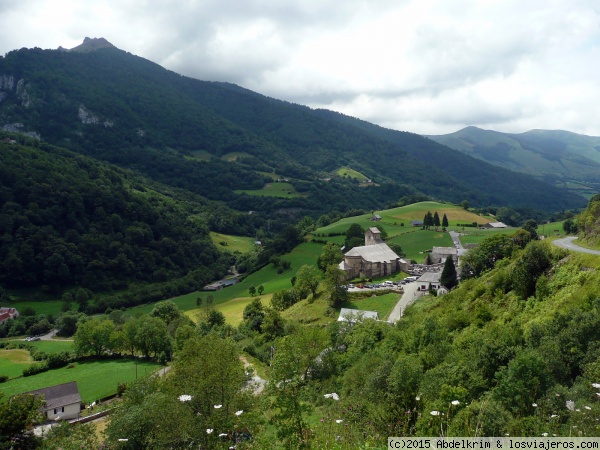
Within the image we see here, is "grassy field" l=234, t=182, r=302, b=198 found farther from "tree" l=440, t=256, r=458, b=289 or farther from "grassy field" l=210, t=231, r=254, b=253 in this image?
"tree" l=440, t=256, r=458, b=289

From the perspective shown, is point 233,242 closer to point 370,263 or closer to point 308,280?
point 370,263

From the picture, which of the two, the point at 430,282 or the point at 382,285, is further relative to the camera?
the point at 382,285

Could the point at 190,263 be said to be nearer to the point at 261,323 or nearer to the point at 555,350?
the point at 261,323

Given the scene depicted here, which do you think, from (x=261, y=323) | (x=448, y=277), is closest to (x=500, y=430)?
(x=448, y=277)

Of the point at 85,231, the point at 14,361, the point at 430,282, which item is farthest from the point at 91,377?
the point at 85,231

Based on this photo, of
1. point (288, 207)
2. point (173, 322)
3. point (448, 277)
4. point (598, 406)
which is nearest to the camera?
point (598, 406)
